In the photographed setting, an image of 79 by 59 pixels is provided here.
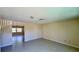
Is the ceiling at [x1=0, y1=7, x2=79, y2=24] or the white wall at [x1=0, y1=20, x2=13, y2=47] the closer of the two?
the ceiling at [x1=0, y1=7, x2=79, y2=24]

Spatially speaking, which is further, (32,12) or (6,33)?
(32,12)

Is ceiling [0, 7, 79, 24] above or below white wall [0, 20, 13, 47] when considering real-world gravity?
above

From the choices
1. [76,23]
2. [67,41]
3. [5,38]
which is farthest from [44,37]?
[5,38]

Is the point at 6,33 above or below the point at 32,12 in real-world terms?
below

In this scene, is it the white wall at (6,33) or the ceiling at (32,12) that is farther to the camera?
the white wall at (6,33)

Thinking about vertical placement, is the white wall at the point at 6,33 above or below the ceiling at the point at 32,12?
below
